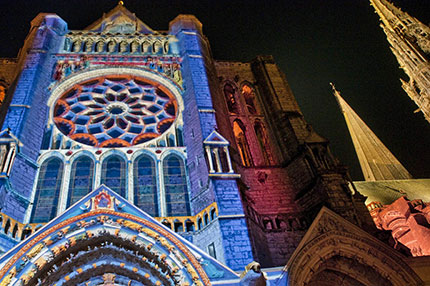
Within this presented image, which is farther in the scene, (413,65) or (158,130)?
(413,65)

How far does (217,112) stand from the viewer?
1326 cm

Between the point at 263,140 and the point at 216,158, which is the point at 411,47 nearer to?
the point at 263,140

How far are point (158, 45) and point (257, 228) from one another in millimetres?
9978

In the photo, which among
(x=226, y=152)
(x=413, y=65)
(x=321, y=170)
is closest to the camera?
(x=226, y=152)

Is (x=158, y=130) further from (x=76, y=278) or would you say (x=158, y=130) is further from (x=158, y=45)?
(x=76, y=278)

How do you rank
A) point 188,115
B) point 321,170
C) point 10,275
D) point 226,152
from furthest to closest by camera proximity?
point 188,115 → point 321,170 → point 226,152 → point 10,275

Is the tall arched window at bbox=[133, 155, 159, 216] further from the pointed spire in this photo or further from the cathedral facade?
the pointed spire

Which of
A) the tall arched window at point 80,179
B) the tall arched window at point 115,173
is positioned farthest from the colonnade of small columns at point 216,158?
the tall arched window at point 80,179

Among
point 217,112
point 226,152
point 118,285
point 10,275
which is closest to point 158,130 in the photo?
point 217,112

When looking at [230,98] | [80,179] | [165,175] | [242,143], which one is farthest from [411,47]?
[80,179]

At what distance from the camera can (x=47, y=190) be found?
1080cm

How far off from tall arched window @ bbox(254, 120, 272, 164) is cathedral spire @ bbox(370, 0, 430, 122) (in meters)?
15.9

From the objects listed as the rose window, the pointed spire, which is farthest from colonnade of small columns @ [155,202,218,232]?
Answer: the pointed spire

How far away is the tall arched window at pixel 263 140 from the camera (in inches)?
556
